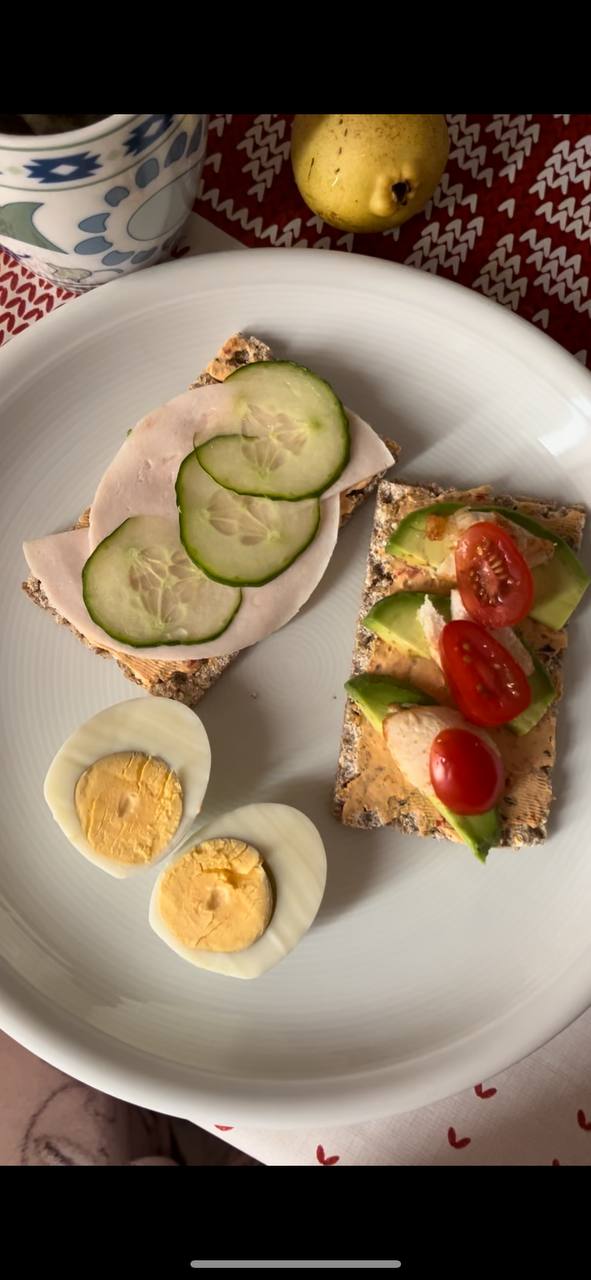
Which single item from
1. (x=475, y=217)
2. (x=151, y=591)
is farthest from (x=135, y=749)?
(x=475, y=217)

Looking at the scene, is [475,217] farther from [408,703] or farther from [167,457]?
[408,703]

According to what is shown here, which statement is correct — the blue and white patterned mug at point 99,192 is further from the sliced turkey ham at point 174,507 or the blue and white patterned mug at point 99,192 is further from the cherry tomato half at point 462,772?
the cherry tomato half at point 462,772

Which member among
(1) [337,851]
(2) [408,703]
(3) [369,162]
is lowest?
(1) [337,851]

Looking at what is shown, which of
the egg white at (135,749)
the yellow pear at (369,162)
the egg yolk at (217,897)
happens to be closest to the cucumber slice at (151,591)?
the egg white at (135,749)

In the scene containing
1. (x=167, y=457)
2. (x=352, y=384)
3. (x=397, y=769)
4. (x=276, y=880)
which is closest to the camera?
(x=276, y=880)

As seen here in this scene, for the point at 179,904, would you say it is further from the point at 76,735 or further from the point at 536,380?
the point at 536,380

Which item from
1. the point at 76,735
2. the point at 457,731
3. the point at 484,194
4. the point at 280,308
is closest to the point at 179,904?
the point at 76,735

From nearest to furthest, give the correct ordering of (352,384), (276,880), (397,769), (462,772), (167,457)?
(462,772) < (276,880) < (397,769) < (167,457) < (352,384)
